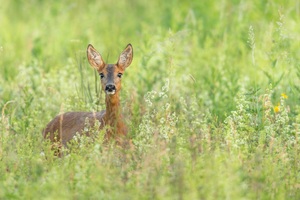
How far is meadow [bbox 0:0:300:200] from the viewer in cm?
637

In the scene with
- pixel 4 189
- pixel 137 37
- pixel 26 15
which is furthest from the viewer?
pixel 26 15

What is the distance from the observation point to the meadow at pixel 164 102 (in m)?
6.37

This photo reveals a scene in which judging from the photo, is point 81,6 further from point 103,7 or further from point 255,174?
point 255,174

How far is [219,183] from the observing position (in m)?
6.02

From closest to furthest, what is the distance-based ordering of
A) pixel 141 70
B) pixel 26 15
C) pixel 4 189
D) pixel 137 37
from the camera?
pixel 4 189 → pixel 141 70 → pixel 137 37 → pixel 26 15

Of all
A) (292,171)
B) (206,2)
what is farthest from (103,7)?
(292,171)

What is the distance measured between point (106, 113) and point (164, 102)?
1.75 ft

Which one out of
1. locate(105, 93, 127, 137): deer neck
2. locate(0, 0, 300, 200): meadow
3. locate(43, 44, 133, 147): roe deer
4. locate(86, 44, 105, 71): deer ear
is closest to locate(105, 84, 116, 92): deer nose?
locate(43, 44, 133, 147): roe deer

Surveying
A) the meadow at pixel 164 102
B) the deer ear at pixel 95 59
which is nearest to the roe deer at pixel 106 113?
the deer ear at pixel 95 59

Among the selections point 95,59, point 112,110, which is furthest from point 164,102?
point 95,59

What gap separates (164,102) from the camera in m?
8.73

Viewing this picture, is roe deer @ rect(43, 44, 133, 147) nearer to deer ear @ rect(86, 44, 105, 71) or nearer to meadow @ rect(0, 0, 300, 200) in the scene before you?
deer ear @ rect(86, 44, 105, 71)

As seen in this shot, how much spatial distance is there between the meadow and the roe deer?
13 cm

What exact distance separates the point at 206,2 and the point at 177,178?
750 centimetres
